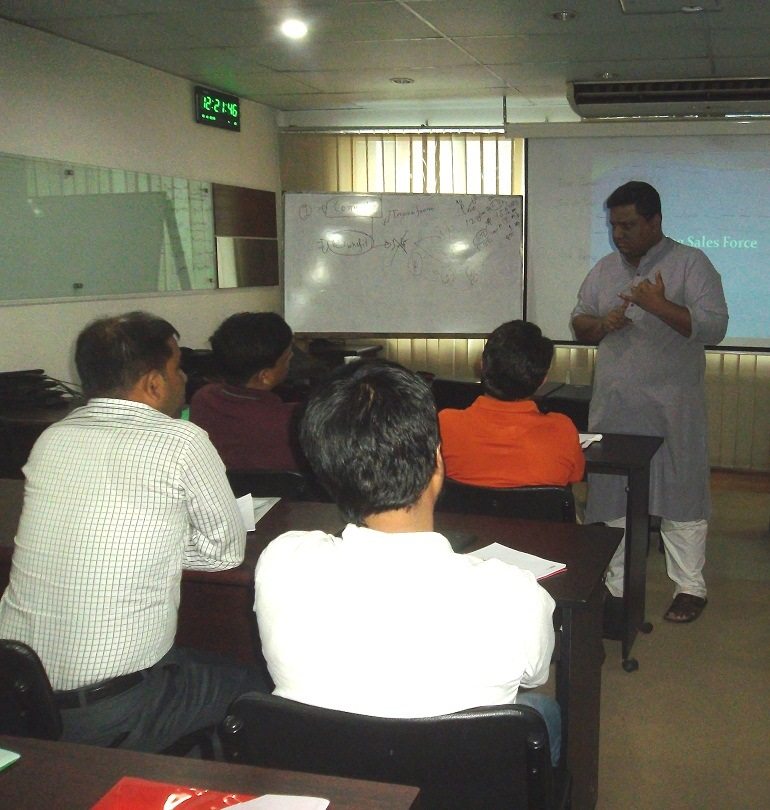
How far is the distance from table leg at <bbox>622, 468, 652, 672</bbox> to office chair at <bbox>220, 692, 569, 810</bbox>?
1.80 meters

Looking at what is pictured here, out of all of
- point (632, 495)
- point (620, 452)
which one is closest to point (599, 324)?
point (620, 452)

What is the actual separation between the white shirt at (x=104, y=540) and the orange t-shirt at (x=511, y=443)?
0.92 metres

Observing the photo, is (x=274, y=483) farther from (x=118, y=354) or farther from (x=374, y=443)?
(x=374, y=443)

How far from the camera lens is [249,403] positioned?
8.38 feet

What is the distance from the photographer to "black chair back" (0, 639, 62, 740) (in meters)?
1.36

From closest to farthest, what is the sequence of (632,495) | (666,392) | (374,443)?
(374,443) < (632,495) < (666,392)

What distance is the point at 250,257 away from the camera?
585 cm

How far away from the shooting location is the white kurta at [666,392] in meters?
3.19

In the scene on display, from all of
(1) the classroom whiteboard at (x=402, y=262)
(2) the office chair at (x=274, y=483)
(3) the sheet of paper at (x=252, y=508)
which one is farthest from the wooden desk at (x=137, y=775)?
(1) the classroom whiteboard at (x=402, y=262)

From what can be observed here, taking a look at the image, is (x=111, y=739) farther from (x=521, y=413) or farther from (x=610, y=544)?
(x=521, y=413)

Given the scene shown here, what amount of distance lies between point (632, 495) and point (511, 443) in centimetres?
67

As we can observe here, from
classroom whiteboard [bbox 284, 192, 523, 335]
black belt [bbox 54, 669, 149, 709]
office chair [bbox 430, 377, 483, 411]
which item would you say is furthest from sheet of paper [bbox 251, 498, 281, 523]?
classroom whiteboard [bbox 284, 192, 523, 335]

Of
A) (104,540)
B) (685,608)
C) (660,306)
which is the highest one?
(660,306)

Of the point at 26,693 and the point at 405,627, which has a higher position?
the point at 405,627
